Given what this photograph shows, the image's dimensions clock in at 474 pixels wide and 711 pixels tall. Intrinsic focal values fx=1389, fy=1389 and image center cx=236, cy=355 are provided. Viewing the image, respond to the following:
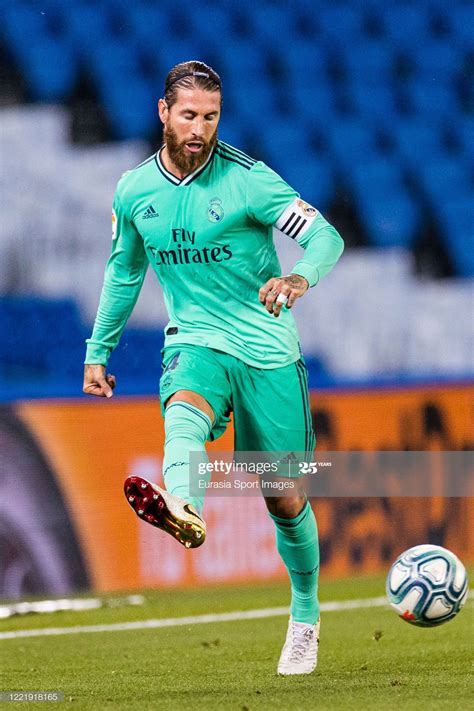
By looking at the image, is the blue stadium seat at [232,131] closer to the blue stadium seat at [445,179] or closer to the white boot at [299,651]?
the blue stadium seat at [445,179]

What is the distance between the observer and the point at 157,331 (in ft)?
29.7

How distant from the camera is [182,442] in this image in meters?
4.29

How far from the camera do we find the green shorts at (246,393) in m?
4.59

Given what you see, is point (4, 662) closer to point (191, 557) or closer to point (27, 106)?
point (191, 557)

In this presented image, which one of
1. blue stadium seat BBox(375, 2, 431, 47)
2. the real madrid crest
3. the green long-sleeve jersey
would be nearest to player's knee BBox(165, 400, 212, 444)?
the green long-sleeve jersey

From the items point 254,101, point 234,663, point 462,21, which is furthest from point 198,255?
point 462,21

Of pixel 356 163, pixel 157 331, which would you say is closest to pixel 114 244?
pixel 157 331

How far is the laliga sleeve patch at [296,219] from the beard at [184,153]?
34 centimetres

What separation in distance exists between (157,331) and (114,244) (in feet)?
13.5

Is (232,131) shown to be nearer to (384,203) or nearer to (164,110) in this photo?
(384,203)

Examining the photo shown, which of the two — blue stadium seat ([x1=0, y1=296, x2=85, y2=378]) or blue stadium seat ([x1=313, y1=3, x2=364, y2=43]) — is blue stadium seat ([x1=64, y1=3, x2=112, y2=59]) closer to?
blue stadium seat ([x1=313, y1=3, x2=364, y2=43])

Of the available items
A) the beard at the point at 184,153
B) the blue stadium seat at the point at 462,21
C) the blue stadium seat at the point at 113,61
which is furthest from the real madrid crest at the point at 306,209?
the blue stadium seat at the point at 462,21

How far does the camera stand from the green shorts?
459 centimetres

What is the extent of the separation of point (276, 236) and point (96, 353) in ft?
15.9
